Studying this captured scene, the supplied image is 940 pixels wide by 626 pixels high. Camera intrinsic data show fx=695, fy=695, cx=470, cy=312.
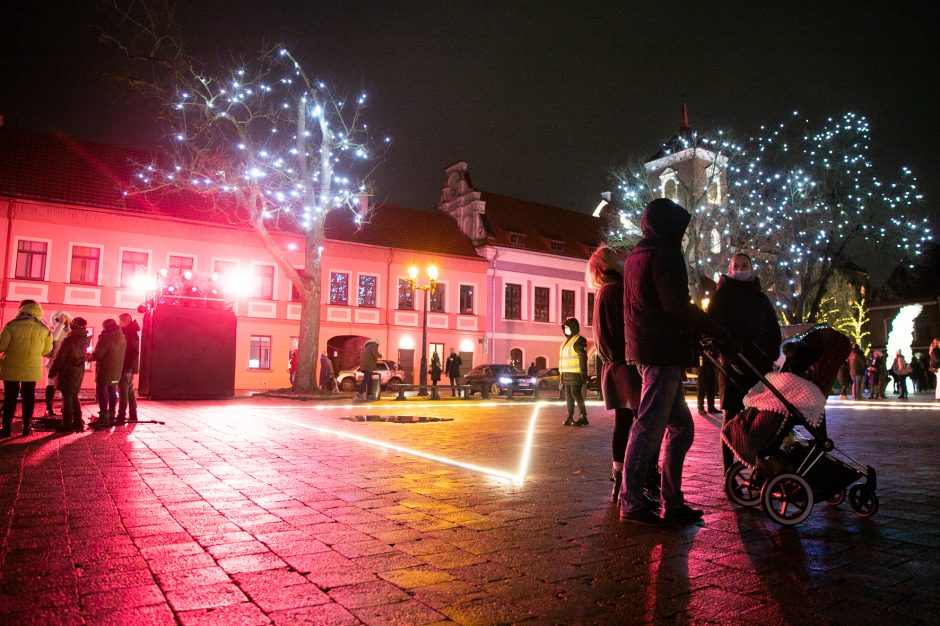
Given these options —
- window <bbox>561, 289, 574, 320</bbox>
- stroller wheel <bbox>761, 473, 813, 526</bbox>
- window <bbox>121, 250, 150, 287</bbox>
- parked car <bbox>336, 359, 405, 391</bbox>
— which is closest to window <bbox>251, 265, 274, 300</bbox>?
window <bbox>121, 250, 150, 287</bbox>

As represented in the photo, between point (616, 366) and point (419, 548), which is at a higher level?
point (616, 366)

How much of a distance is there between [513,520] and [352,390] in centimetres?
2558

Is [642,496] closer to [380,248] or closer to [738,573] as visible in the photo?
[738,573]

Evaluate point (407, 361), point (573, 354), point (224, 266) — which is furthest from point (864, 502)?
point (407, 361)

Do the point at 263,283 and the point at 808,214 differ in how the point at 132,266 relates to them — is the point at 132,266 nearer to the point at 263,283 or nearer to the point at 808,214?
the point at 263,283

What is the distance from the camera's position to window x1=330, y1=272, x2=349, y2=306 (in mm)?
34031

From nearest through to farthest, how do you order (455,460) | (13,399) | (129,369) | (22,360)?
(455,460), (13,399), (22,360), (129,369)

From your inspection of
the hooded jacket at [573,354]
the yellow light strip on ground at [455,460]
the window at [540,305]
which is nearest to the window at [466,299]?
the window at [540,305]

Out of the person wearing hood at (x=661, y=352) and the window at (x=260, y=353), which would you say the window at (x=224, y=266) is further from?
the person wearing hood at (x=661, y=352)

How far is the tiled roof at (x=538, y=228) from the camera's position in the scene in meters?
41.5

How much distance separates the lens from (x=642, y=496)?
4.06m

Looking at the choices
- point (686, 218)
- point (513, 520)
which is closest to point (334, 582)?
point (513, 520)

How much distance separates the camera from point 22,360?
8664 millimetres

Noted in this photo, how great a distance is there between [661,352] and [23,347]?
26.6 ft
